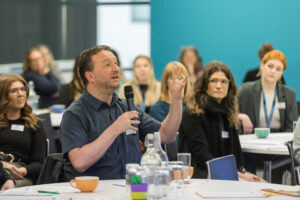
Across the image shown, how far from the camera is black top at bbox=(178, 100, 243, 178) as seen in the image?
4.29 meters

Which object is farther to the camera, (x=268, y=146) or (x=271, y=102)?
(x=271, y=102)

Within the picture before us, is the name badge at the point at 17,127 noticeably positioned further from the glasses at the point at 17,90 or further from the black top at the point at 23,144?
the glasses at the point at 17,90

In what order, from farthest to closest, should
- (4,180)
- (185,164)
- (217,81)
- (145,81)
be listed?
(145,81) → (217,81) → (4,180) → (185,164)

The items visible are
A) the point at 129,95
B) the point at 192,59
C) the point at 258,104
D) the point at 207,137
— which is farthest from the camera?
the point at 192,59

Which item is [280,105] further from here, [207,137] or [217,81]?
[207,137]

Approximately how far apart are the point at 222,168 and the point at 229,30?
6.38 m

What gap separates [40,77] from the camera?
8539 millimetres

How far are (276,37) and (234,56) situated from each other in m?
0.76

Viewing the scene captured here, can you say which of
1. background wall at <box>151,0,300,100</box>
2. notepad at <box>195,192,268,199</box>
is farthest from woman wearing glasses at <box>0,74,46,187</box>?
background wall at <box>151,0,300,100</box>

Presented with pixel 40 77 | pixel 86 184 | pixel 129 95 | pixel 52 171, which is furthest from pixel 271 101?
pixel 40 77

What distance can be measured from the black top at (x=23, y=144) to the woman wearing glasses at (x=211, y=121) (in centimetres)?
107

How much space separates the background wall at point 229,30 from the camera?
347 inches

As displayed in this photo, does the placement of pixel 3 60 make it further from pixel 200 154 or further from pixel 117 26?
pixel 200 154

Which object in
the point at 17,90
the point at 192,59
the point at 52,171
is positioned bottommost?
Result: the point at 52,171
